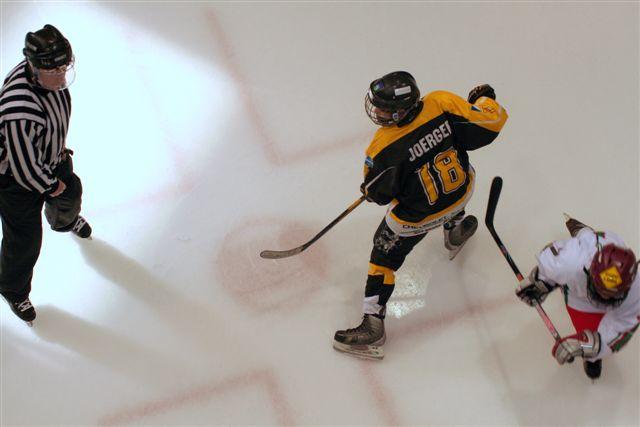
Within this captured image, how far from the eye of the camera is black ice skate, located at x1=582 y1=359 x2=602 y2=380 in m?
2.91

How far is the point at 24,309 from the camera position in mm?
3082

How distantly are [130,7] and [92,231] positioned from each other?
141 cm

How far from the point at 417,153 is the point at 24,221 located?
1572 mm

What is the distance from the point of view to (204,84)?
3746 millimetres

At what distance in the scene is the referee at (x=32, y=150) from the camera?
242 cm

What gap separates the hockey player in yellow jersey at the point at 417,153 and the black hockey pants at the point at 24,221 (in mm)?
1297

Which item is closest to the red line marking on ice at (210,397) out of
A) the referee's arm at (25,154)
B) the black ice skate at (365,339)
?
the black ice skate at (365,339)

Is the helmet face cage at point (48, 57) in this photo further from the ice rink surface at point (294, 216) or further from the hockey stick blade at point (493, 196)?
the hockey stick blade at point (493, 196)

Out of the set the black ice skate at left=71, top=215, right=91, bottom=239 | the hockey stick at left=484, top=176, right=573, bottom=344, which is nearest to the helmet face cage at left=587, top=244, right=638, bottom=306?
the hockey stick at left=484, top=176, right=573, bottom=344

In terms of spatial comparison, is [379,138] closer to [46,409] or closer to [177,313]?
[177,313]

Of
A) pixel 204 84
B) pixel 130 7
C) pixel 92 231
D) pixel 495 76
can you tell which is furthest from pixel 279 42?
pixel 92 231

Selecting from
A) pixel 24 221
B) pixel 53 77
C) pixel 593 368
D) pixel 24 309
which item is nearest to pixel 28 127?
pixel 53 77

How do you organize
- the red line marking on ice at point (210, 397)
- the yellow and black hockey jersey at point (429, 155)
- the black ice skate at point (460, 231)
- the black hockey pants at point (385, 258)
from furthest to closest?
1. the black ice skate at point (460, 231)
2. the red line marking on ice at point (210, 397)
3. the black hockey pants at point (385, 258)
4. the yellow and black hockey jersey at point (429, 155)

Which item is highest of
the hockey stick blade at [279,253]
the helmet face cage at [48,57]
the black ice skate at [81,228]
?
the helmet face cage at [48,57]
